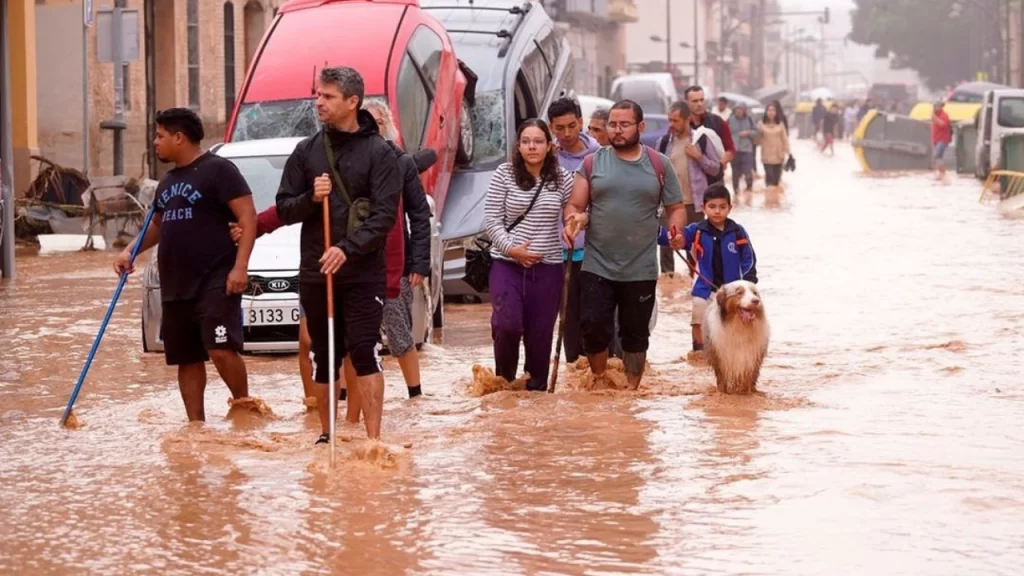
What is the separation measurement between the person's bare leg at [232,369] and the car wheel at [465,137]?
8793 millimetres

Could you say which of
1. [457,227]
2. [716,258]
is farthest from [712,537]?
[457,227]

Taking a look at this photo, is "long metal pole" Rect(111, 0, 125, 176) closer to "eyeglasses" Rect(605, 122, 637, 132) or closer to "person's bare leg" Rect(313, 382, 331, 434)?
"eyeglasses" Rect(605, 122, 637, 132)

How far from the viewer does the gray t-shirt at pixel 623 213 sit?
415 inches

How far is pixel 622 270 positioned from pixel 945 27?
101702 mm

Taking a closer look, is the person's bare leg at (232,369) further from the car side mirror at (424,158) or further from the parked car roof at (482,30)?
the parked car roof at (482,30)

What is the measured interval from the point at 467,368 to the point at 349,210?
4126 mm

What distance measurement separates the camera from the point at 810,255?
21.8m

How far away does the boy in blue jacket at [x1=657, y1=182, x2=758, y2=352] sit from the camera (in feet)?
38.8

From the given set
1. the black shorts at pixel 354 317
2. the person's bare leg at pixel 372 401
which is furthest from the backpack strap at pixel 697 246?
the person's bare leg at pixel 372 401

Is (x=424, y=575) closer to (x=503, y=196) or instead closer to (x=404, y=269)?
(x=404, y=269)

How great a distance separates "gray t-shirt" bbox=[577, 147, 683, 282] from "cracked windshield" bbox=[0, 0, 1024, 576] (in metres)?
0.01

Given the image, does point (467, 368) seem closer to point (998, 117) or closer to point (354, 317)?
point (354, 317)

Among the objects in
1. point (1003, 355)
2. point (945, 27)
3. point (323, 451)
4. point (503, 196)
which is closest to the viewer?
point (323, 451)

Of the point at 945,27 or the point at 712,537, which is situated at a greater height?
the point at 945,27
